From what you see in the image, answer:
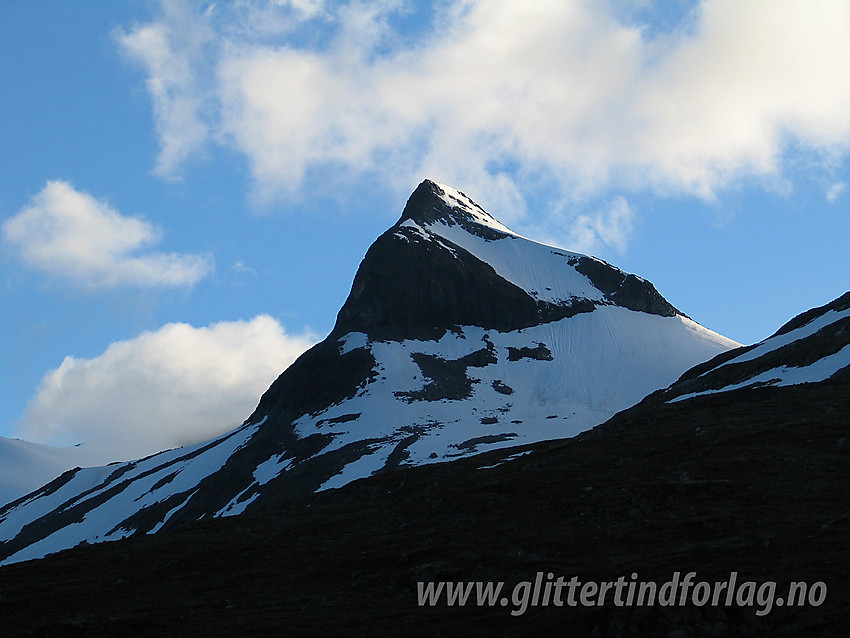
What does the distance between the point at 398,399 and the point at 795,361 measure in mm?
82300

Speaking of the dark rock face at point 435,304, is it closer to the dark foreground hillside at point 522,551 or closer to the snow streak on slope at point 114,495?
the snow streak on slope at point 114,495

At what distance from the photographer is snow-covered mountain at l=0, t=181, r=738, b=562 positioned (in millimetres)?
123375

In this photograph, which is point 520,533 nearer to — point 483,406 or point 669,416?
point 669,416

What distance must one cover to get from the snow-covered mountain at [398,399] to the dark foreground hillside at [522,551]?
60344 millimetres

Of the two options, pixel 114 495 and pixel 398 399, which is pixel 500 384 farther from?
pixel 114 495

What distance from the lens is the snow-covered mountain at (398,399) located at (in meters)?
123

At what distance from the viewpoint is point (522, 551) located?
106 feet

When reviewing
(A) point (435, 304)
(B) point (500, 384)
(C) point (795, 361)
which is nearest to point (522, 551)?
(C) point (795, 361)

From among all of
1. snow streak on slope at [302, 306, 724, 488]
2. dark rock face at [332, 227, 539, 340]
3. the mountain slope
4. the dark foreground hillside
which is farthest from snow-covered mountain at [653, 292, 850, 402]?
dark rock face at [332, 227, 539, 340]

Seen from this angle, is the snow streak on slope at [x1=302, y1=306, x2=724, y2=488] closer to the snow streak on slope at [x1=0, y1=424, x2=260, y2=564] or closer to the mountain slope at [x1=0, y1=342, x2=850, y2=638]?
the snow streak on slope at [x1=0, y1=424, x2=260, y2=564]

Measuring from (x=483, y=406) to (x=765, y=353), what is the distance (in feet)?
204

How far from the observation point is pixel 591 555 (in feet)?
99.1

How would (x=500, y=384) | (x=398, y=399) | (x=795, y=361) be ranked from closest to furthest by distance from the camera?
(x=795, y=361) < (x=398, y=399) < (x=500, y=384)

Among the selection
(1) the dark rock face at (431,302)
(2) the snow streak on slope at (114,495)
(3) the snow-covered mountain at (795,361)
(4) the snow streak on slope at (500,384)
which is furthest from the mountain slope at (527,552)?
(1) the dark rock face at (431,302)
